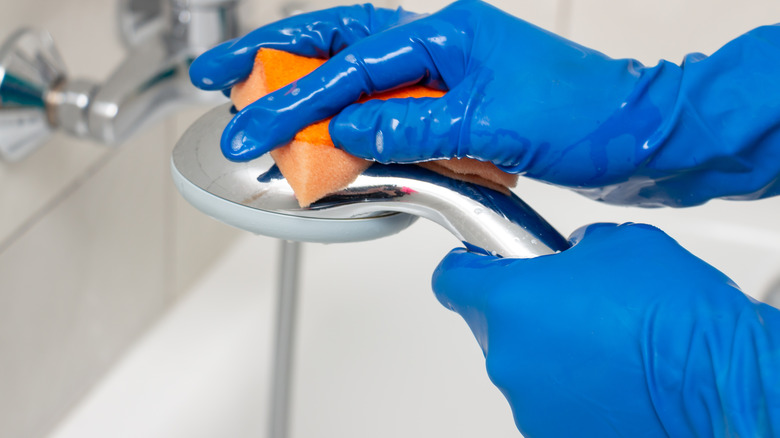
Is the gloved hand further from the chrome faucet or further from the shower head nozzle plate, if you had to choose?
the chrome faucet

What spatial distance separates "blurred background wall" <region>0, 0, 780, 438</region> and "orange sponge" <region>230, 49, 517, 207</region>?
0.17 metres

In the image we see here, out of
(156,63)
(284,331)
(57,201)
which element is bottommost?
(284,331)

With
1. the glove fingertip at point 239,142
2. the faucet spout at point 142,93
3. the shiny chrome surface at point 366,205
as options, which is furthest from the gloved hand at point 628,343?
the faucet spout at point 142,93

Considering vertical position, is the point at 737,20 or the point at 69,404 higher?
the point at 737,20

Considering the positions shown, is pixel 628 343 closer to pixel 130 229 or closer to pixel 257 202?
pixel 257 202

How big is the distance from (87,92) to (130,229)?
0.61 ft

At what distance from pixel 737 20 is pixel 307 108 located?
73 cm

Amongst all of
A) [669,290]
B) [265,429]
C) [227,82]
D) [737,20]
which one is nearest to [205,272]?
[265,429]

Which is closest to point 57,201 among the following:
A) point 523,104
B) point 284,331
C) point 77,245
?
point 77,245

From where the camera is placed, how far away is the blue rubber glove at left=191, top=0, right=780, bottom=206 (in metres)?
0.38

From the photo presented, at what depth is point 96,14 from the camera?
546 millimetres

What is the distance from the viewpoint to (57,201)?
0.56m

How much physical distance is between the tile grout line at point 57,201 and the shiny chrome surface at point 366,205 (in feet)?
0.62

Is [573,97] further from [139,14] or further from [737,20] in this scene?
[737,20]
